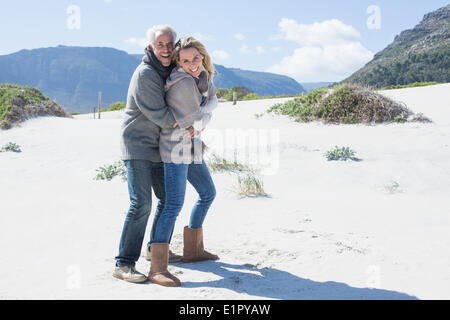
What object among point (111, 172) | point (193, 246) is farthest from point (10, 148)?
point (193, 246)

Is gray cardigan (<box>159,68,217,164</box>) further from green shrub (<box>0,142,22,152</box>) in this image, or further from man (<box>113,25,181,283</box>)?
green shrub (<box>0,142,22,152</box>)

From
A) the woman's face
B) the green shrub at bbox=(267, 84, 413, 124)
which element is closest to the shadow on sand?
the woman's face

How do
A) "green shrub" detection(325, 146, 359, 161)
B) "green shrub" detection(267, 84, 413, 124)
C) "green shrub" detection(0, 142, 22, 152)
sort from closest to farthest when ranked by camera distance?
"green shrub" detection(325, 146, 359, 161) → "green shrub" detection(0, 142, 22, 152) → "green shrub" detection(267, 84, 413, 124)

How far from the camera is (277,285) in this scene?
3.32 m

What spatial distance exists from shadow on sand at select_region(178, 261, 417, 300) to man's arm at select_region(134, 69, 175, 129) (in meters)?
1.35

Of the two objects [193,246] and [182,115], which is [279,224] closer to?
[193,246]

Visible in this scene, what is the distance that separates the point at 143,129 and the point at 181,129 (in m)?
0.30

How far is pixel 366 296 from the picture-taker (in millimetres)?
3010

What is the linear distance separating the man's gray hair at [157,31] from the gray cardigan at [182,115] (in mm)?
289

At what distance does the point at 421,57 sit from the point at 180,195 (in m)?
80.3

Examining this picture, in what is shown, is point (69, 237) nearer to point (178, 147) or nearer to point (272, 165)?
point (178, 147)

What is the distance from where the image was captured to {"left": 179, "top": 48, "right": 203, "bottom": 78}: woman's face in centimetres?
320

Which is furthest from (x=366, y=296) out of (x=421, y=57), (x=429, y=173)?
(x=421, y=57)

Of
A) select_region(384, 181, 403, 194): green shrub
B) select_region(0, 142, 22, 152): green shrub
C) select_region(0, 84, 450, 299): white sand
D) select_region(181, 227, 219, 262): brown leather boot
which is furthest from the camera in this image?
select_region(0, 142, 22, 152): green shrub
